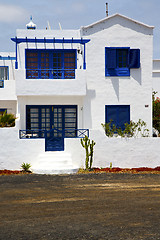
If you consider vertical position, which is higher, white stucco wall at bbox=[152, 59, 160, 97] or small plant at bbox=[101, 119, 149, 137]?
white stucco wall at bbox=[152, 59, 160, 97]

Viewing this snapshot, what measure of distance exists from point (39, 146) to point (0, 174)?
8.48ft

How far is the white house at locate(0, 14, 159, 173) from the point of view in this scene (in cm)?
1941

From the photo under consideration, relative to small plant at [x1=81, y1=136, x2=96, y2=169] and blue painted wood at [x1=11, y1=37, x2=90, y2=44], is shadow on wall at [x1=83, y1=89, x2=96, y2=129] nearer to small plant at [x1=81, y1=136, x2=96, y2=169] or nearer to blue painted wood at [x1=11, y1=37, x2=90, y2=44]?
small plant at [x1=81, y1=136, x2=96, y2=169]

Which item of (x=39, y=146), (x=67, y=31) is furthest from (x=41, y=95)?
(x=67, y=31)

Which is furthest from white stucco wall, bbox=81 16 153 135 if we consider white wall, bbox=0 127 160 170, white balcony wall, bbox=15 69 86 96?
white wall, bbox=0 127 160 170

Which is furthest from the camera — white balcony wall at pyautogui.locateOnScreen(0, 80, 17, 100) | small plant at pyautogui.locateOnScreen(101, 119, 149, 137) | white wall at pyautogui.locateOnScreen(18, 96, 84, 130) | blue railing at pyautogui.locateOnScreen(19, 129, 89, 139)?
white balcony wall at pyautogui.locateOnScreen(0, 80, 17, 100)

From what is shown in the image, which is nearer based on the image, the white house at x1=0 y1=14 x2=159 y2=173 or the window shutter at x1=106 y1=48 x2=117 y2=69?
the white house at x1=0 y1=14 x2=159 y2=173

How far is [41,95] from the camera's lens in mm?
19469

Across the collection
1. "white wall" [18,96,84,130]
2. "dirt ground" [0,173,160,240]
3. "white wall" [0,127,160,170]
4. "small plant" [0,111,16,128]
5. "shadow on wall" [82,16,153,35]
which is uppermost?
"shadow on wall" [82,16,153,35]

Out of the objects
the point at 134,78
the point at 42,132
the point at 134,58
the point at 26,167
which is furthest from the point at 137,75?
the point at 26,167

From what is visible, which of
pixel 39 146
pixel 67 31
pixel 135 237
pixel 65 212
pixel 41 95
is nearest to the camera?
pixel 135 237

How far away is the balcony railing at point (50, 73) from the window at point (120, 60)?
2.39 metres

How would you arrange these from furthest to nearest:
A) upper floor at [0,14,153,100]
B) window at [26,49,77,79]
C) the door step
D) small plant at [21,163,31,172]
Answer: window at [26,49,77,79] → upper floor at [0,14,153,100] → small plant at [21,163,31,172] → the door step

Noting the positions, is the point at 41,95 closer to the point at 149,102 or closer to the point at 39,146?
the point at 39,146
